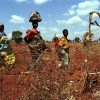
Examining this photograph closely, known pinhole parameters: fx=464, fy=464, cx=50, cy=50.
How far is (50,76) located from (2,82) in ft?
9.97

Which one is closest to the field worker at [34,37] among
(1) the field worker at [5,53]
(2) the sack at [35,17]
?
(2) the sack at [35,17]

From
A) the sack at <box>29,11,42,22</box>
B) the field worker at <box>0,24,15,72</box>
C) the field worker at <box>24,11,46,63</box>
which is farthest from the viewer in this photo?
the field worker at <box>0,24,15,72</box>

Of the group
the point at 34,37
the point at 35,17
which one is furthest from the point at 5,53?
the point at 35,17

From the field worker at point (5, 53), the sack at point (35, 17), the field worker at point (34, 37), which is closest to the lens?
the field worker at point (34, 37)

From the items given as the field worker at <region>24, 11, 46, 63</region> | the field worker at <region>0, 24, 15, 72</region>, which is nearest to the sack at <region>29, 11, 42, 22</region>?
the field worker at <region>24, 11, 46, 63</region>

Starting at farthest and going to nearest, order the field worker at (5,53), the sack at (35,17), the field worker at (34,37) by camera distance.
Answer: the field worker at (5,53)
the sack at (35,17)
the field worker at (34,37)

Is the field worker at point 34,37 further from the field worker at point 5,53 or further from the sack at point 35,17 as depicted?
the field worker at point 5,53

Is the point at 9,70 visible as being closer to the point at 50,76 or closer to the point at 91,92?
the point at 91,92

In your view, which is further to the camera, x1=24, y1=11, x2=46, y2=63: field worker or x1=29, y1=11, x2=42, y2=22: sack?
x1=29, y1=11, x2=42, y2=22: sack

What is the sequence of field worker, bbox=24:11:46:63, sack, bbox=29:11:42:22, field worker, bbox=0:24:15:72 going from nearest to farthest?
field worker, bbox=24:11:46:63
sack, bbox=29:11:42:22
field worker, bbox=0:24:15:72

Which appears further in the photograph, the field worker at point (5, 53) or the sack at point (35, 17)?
the field worker at point (5, 53)

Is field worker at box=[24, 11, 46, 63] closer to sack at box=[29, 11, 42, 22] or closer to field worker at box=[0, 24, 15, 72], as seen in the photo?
sack at box=[29, 11, 42, 22]

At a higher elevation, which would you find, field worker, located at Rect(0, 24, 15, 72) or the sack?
the sack

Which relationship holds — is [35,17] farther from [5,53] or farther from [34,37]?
[5,53]
